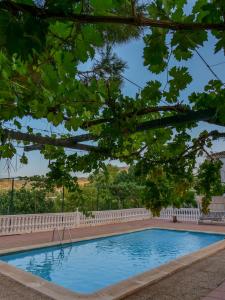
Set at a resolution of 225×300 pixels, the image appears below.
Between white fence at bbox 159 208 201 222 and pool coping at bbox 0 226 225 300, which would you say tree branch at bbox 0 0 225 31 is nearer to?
pool coping at bbox 0 226 225 300

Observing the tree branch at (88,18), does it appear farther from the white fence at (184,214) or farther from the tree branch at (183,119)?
the white fence at (184,214)

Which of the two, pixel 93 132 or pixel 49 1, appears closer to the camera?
pixel 49 1

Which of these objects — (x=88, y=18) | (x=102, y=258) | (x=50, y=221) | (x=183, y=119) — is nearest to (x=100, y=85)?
(x=183, y=119)

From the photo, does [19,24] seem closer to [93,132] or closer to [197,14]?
[197,14]

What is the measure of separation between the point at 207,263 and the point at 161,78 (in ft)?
24.4

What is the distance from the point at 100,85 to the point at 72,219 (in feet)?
43.9

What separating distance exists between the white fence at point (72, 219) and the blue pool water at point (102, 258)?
142 cm

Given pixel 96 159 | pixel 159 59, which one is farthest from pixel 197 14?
pixel 96 159

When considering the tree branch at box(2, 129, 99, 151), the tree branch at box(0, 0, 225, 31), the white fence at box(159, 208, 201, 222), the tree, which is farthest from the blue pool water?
the tree branch at box(0, 0, 225, 31)

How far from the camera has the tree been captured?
1.02m

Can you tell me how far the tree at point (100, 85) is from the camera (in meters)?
1.02

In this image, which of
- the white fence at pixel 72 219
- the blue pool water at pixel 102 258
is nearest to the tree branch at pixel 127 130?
the blue pool water at pixel 102 258

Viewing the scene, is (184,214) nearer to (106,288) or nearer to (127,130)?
(106,288)

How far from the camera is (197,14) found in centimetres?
165
